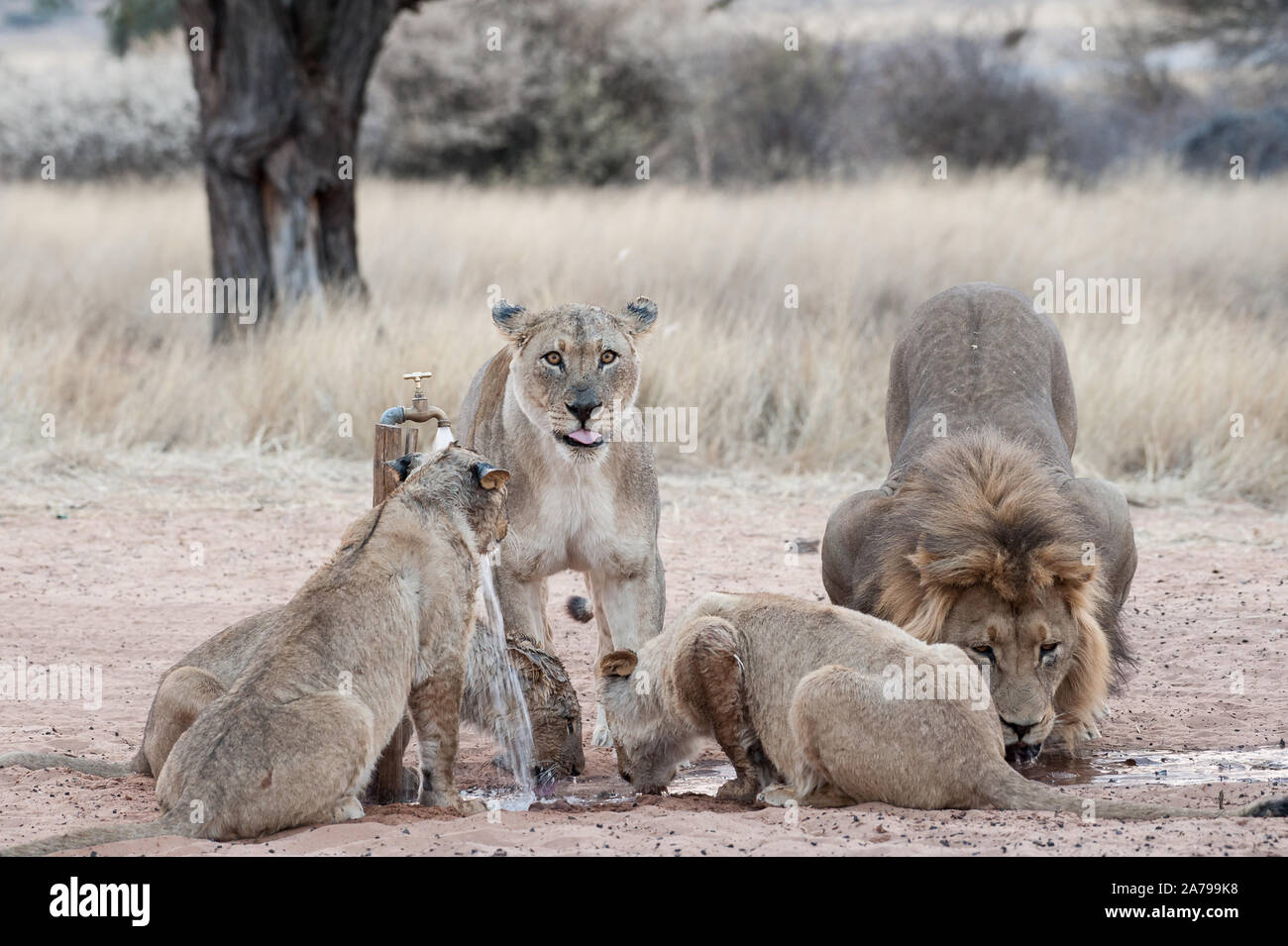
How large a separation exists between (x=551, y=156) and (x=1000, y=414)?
21236 millimetres

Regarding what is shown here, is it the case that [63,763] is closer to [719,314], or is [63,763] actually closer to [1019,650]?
[1019,650]

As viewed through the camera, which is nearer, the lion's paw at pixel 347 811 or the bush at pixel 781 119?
the lion's paw at pixel 347 811

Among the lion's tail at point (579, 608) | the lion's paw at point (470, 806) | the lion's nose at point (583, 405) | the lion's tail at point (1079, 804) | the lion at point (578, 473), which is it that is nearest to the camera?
the lion's tail at point (1079, 804)

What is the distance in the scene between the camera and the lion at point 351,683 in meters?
4.88

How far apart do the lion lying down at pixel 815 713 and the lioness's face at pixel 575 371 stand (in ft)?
2.92

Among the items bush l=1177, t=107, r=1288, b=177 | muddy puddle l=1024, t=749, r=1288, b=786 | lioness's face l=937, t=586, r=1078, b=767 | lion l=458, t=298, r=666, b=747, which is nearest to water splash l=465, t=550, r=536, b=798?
lion l=458, t=298, r=666, b=747

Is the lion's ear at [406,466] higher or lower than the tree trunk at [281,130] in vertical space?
lower

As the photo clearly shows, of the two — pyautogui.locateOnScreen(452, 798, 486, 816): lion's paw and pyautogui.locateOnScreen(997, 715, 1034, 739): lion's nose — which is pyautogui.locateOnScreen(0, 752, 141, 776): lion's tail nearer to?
pyautogui.locateOnScreen(452, 798, 486, 816): lion's paw

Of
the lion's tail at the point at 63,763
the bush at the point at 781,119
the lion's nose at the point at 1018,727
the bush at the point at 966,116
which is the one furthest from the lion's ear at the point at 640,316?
the bush at the point at 966,116

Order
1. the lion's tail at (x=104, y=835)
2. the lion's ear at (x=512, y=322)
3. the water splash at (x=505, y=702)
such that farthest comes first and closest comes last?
the lion's ear at (x=512, y=322) → the water splash at (x=505, y=702) → the lion's tail at (x=104, y=835)

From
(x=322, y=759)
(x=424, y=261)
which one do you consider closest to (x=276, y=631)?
(x=322, y=759)

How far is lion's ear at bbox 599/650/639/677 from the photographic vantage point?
6094 millimetres

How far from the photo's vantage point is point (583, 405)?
6410 millimetres

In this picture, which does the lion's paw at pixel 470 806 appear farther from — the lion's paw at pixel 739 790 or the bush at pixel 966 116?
the bush at pixel 966 116
